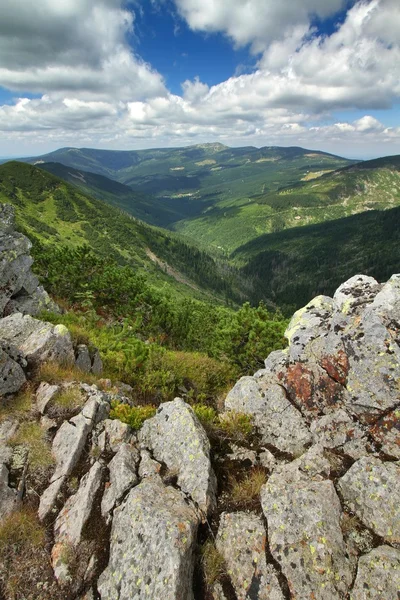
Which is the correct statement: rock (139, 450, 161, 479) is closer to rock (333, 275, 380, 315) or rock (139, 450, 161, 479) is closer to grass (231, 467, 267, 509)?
grass (231, 467, 267, 509)

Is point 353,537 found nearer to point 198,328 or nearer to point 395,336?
point 395,336

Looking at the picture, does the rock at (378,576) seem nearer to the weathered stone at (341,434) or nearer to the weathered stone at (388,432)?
the weathered stone at (341,434)

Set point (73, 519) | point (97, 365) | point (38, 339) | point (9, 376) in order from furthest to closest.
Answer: point (97, 365)
point (38, 339)
point (9, 376)
point (73, 519)

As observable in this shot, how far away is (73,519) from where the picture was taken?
778cm

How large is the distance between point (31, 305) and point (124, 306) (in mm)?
7644

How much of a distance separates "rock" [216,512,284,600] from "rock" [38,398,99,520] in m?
4.57

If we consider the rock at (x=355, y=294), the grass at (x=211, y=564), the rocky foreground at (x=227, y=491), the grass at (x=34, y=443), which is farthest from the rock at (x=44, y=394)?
the rock at (x=355, y=294)

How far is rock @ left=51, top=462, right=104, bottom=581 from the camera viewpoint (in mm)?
7090

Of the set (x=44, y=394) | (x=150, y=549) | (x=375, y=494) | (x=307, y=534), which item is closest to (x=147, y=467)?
(x=150, y=549)

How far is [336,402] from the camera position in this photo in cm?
→ 1135

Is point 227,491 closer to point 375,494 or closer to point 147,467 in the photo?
point 147,467

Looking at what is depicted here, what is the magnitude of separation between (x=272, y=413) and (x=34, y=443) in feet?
27.3

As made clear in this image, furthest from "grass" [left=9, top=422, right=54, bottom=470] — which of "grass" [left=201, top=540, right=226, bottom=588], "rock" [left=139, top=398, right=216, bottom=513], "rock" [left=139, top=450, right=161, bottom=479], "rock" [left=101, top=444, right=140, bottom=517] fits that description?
"grass" [left=201, top=540, right=226, bottom=588]

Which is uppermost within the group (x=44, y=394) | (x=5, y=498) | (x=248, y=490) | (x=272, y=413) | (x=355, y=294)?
(x=355, y=294)
